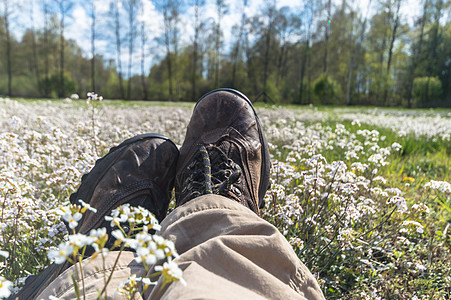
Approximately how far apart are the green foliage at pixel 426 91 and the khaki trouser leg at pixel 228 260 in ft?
125

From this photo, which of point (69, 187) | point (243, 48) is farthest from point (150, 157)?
point (243, 48)

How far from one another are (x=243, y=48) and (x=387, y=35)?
14.5 m

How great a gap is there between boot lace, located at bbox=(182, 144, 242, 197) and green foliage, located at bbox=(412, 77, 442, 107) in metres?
37.5

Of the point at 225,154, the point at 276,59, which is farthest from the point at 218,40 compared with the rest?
the point at 225,154

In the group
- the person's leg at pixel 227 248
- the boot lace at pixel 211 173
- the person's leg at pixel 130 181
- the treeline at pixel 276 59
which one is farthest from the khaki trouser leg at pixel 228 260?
the treeline at pixel 276 59

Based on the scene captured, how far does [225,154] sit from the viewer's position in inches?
82.9

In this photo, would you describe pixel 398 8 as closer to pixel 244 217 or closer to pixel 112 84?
pixel 112 84

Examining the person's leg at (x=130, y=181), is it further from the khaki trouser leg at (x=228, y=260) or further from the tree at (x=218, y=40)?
the tree at (x=218, y=40)

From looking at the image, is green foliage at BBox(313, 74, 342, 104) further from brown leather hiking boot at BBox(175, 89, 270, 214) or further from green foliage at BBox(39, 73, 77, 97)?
brown leather hiking boot at BBox(175, 89, 270, 214)

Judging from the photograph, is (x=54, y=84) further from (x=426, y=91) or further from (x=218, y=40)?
(x=426, y=91)

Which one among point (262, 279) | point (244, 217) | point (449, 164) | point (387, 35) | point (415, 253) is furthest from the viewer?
point (387, 35)

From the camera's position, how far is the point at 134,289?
0.80m

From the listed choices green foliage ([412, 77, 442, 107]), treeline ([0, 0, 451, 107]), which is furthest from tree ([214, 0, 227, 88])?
green foliage ([412, 77, 442, 107])

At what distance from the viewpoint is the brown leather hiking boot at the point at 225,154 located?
182cm
